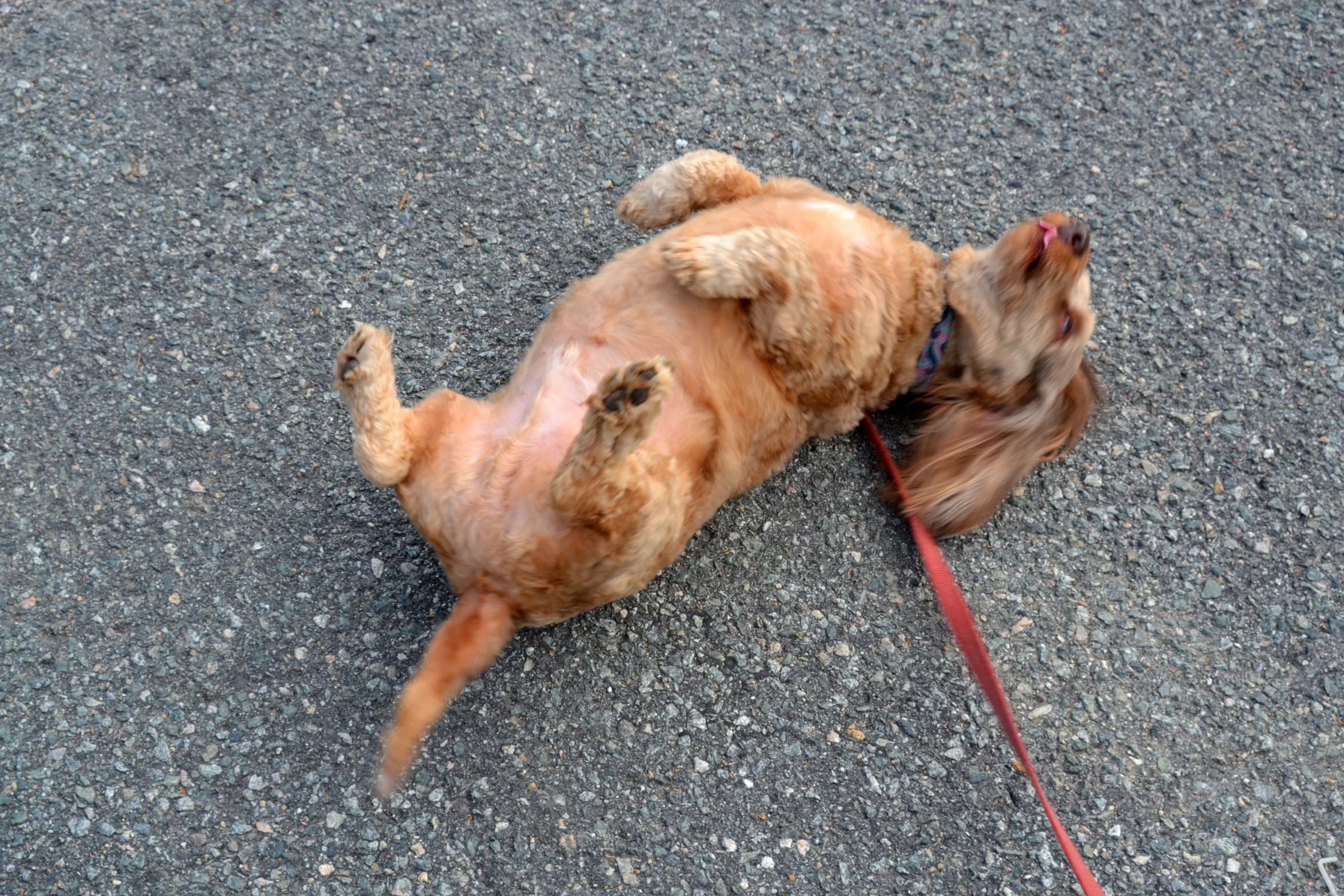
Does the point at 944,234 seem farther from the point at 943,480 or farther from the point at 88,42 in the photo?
the point at 88,42

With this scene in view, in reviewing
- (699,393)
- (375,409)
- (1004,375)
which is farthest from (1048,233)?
(375,409)

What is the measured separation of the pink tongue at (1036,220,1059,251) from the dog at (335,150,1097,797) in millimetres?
11

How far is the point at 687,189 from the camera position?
3320 millimetres

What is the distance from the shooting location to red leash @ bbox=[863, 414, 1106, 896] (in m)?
2.85

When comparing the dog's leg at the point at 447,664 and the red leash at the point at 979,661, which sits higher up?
the dog's leg at the point at 447,664

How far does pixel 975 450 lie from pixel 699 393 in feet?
3.56

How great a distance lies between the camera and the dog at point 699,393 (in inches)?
104

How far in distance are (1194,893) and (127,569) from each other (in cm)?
386

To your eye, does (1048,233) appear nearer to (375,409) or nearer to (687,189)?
(687,189)

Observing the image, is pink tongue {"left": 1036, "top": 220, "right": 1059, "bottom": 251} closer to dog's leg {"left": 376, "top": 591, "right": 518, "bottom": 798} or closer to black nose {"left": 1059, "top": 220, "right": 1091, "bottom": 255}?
black nose {"left": 1059, "top": 220, "right": 1091, "bottom": 255}

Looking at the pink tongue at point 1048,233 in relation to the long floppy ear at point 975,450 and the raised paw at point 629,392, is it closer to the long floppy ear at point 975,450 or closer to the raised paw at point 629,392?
the long floppy ear at point 975,450

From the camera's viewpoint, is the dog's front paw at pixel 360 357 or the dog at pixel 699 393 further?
the dog's front paw at pixel 360 357

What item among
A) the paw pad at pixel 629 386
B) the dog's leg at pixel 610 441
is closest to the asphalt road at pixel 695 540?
the dog's leg at pixel 610 441

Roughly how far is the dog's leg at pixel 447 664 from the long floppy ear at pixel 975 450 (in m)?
1.56
